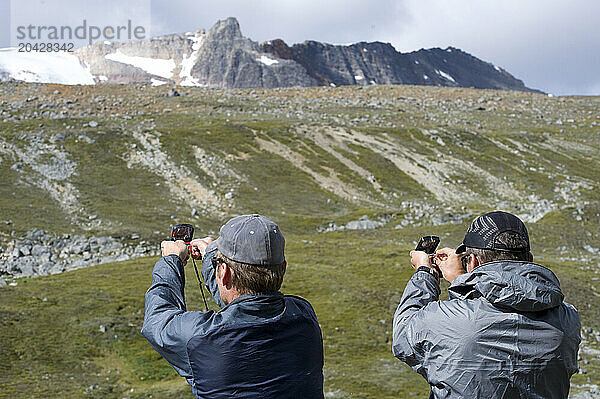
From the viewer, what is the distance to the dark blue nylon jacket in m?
4.27

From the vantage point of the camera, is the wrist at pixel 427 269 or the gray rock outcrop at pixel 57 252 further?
the gray rock outcrop at pixel 57 252

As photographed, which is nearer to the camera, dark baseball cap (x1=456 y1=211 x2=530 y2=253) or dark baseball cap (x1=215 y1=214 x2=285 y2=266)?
dark baseball cap (x1=215 y1=214 x2=285 y2=266)

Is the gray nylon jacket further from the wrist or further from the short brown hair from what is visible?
the short brown hair

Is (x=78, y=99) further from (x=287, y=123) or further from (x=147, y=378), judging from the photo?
(x=147, y=378)

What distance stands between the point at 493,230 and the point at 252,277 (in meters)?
2.38

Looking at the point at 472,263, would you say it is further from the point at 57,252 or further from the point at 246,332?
the point at 57,252

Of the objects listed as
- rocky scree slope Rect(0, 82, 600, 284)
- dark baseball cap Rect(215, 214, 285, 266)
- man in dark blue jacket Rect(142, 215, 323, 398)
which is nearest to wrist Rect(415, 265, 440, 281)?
man in dark blue jacket Rect(142, 215, 323, 398)

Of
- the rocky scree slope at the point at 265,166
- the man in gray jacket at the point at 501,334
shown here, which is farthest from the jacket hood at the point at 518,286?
the rocky scree slope at the point at 265,166

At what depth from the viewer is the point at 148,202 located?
2221 inches

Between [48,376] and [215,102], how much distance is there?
102m

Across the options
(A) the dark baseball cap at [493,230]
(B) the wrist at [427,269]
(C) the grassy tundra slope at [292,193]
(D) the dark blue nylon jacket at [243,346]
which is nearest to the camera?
(D) the dark blue nylon jacket at [243,346]

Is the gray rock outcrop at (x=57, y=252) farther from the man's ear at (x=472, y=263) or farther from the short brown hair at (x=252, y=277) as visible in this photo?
the man's ear at (x=472, y=263)

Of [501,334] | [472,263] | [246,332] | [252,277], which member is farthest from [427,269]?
[246,332]

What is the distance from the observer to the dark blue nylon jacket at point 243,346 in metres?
4.27
